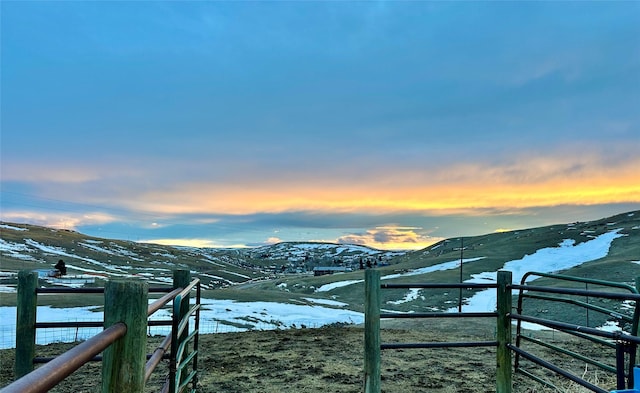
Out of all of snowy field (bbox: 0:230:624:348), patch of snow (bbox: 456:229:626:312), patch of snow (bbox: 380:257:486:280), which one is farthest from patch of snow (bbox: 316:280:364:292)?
patch of snow (bbox: 456:229:626:312)

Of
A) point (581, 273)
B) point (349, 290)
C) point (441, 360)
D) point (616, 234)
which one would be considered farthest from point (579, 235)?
point (441, 360)

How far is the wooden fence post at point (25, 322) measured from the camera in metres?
3.96

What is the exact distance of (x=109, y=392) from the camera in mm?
1791

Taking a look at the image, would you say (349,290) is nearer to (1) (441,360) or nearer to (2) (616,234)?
(1) (441,360)

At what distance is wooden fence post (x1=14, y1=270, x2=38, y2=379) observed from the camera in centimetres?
396

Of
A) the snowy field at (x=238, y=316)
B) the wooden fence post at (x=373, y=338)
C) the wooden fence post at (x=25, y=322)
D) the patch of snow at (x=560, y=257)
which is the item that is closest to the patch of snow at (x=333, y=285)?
the snowy field at (x=238, y=316)

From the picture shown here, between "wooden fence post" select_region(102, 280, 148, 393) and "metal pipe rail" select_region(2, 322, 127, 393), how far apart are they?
24 cm

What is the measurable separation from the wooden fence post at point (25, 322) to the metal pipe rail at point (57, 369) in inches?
123

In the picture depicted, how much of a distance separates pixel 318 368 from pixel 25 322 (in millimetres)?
4069

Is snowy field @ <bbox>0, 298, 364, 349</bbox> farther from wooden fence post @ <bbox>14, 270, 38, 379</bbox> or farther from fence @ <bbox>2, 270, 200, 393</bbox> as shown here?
fence @ <bbox>2, 270, 200, 393</bbox>

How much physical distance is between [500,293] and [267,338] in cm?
609

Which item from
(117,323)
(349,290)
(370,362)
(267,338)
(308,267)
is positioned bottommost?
(308,267)

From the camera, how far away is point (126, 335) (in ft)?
5.92

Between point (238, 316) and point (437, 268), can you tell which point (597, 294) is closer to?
point (238, 316)
